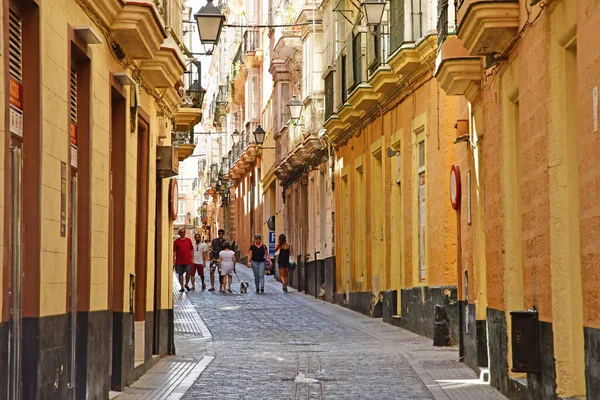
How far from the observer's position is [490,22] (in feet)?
41.0

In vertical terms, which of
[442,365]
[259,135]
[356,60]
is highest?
[259,135]

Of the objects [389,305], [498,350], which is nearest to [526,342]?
[498,350]

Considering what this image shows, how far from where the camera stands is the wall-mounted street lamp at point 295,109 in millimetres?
36750

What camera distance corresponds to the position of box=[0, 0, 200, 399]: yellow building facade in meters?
9.07

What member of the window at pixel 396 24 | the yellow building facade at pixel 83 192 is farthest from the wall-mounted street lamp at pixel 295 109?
the yellow building facade at pixel 83 192

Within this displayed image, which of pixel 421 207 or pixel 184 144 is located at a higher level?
pixel 184 144

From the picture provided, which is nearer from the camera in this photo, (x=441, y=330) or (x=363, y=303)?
(x=441, y=330)

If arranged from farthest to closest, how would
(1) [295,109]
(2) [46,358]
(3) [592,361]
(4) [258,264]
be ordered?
(1) [295,109] < (4) [258,264] < (2) [46,358] < (3) [592,361]

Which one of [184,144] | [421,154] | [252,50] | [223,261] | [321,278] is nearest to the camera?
[421,154]

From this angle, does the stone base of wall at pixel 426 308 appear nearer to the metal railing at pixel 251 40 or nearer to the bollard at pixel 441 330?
the bollard at pixel 441 330

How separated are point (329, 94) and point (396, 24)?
28.7 feet

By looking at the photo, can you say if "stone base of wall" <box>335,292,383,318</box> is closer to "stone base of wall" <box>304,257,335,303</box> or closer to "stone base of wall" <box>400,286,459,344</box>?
"stone base of wall" <box>304,257,335,303</box>

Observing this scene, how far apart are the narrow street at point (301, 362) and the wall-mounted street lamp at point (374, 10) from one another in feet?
17.7

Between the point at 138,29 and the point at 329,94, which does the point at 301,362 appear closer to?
the point at 138,29
